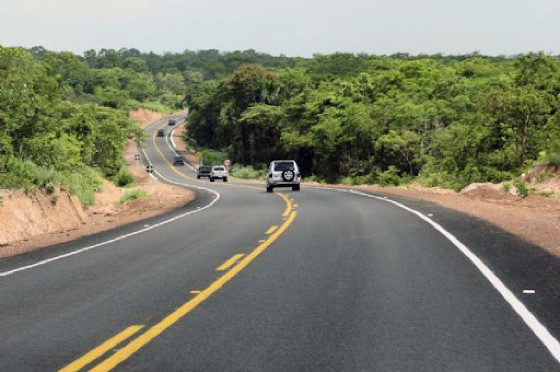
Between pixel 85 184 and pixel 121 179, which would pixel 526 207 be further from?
pixel 121 179

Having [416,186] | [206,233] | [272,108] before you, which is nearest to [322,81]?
[272,108]

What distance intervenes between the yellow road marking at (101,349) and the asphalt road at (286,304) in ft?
0.05

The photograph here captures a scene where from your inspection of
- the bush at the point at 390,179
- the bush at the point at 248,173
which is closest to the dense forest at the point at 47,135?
the bush at the point at 248,173

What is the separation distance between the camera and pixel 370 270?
10.3 m

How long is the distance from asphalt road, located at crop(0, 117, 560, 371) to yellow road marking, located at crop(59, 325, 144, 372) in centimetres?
2

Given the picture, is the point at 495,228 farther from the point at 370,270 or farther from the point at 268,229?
the point at 370,270

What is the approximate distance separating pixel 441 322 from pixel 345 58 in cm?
8491

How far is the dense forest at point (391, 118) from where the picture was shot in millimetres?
37562

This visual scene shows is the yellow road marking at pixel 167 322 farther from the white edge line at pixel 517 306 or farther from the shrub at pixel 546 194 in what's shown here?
the shrub at pixel 546 194

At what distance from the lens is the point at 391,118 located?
197ft

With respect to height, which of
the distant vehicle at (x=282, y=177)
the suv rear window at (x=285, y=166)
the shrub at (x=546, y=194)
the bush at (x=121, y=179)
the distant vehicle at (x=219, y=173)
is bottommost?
the bush at (x=121, y=179)

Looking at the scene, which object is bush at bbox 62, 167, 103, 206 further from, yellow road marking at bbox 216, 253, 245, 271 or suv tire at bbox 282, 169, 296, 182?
yellow road marking at bbox 216, 253, 245, 271

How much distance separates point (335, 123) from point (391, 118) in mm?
7569

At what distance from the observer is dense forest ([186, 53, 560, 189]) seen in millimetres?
37562
